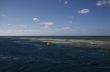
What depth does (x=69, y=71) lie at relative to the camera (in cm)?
2770

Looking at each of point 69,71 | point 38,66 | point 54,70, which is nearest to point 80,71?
point 69,71

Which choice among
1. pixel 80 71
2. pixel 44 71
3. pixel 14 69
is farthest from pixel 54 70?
pixel 14 69

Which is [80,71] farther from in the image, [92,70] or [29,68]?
[29,68]

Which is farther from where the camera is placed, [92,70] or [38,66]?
[38,66]

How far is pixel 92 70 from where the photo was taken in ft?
92.3

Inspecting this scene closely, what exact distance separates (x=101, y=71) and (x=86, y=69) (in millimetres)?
2187

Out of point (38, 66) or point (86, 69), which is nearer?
point (86, 69)

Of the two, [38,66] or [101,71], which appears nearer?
[101,71]

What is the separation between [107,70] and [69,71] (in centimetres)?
537

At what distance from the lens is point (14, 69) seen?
28750 millimetres

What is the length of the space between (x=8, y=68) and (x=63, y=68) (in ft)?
26.6

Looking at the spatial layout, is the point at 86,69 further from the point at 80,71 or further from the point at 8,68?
the point at 8,68

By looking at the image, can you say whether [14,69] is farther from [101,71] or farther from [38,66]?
[101,71]

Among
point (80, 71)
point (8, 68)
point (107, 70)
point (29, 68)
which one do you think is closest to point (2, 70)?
point (8, 68)
